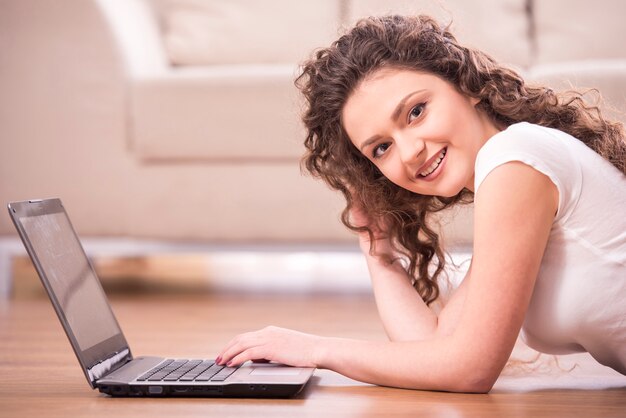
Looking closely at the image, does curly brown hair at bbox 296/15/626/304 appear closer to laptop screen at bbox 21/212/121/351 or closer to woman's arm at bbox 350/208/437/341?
woman's arm at bbox 350/208/437/341

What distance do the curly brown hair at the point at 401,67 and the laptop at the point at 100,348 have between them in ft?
1.28

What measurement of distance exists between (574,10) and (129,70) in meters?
1.36

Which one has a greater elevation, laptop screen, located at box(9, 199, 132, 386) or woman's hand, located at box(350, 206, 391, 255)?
laptop screen, located at box(9, 199, 132, 386)

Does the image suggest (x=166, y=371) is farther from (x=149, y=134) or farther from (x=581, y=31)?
(x=581, y=31)

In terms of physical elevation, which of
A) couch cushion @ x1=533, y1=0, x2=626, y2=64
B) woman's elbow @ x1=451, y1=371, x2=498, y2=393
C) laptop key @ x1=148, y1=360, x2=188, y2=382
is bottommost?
woman's elbow @ x1=451, y1=371, x2=498, y2=393

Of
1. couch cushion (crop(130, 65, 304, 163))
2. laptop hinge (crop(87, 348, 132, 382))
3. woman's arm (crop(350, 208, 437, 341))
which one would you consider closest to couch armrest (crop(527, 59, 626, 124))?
couch cushion (crop(130, 65, 304, 163))

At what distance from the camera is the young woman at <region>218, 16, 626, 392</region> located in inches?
40.8

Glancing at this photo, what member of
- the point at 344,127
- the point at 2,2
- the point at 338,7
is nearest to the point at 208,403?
the point at 344,127

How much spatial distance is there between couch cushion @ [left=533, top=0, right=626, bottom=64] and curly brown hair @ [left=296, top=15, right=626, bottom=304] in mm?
1448

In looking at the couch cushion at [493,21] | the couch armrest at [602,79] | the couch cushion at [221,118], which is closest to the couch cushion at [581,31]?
the couch cushion at [493,21]

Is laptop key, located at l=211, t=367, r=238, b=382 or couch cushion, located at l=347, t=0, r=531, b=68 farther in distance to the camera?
couch cushion, located at l=347, t=0, r=531, b=68

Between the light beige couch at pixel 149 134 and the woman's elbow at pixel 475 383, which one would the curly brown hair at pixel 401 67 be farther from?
A: the light beige couch at pixel 149 134

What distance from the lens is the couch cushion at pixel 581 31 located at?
9.12ft

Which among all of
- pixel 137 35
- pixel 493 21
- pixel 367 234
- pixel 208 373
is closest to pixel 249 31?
pixel 137 35
